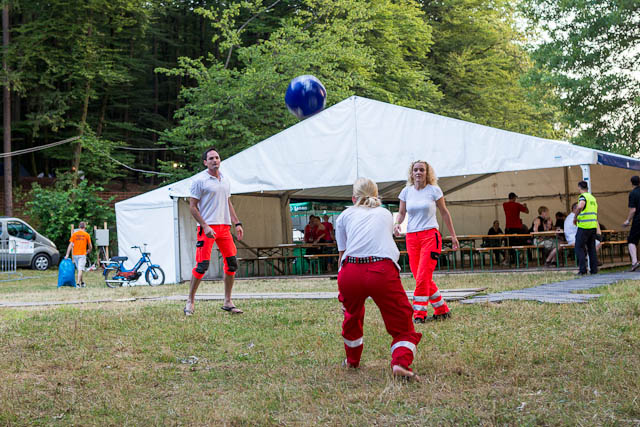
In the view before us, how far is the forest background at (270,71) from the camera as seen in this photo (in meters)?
21.2

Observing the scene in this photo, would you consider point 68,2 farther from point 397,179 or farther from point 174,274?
point 397,179

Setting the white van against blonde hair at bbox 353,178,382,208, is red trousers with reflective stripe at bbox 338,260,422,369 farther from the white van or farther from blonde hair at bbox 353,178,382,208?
the white van

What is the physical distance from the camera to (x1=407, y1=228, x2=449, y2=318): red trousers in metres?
6.08

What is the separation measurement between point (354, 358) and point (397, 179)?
9375 mm

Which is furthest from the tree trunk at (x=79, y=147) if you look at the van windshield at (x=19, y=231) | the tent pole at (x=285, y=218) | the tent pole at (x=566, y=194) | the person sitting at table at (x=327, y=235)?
the tent pole at (x=566, y=194)

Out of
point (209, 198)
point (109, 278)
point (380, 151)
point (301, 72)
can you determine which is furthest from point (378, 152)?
Result: point (301, 72)

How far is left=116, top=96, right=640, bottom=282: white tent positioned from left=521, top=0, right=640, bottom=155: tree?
4157 millimetres

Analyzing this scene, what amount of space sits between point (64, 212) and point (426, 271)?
1980 cm

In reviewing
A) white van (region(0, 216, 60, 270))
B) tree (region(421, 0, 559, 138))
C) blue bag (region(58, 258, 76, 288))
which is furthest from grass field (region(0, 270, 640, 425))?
tree (region(421, 0, 559, 138))

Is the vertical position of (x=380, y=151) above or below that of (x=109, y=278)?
above

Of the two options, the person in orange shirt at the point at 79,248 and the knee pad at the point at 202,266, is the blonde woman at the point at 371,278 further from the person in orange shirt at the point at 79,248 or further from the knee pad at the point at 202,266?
the person in orange shirt at the point at 79,248

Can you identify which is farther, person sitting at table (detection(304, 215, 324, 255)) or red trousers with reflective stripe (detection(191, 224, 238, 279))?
person sitting at table (detection(304, 215, 324, 255))

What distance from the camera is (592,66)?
69.3ft

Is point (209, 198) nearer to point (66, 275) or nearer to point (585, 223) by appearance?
point (585, 223)
